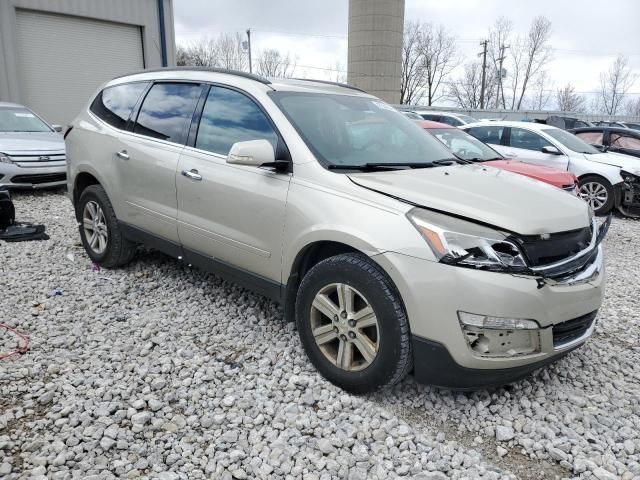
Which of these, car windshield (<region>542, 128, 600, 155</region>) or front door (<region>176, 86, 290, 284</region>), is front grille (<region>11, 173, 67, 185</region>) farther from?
car windshield (<region>542, 128, 600, 155</region>)

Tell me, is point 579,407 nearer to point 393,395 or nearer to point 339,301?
point 393,395

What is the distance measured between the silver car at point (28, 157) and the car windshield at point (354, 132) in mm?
6345

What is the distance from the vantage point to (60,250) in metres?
5.66

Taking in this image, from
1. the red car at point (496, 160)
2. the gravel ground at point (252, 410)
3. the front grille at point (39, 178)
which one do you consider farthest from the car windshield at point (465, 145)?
the front grille at point (39, 178)

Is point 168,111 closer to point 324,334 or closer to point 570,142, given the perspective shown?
point 324,334

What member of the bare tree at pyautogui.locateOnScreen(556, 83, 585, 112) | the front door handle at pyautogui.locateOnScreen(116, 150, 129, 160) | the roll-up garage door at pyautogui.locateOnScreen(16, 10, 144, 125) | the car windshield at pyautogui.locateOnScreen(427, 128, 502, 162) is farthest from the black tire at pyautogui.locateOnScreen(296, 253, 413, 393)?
the bare tree at pyautogui.locateOnScreen(556, 83, 585, 112)

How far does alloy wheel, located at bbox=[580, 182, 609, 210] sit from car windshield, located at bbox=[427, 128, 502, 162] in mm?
2588

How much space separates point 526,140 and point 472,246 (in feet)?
26.6

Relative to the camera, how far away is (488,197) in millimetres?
2832

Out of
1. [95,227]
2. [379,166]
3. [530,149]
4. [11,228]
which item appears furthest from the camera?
[530,149]

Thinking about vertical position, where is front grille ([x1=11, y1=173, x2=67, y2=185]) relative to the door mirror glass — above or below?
below

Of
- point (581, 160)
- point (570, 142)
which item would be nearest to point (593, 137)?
point (570, 142)

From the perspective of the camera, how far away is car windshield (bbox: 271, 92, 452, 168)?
10.8ft

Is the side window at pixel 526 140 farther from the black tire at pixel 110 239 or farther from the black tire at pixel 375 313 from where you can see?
the black tire at pixel 375 313
